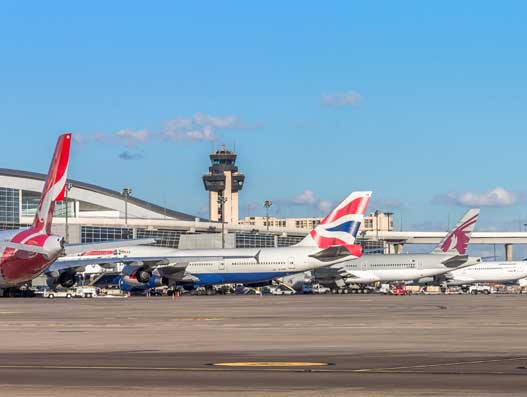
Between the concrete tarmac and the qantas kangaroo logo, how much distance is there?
91.4m

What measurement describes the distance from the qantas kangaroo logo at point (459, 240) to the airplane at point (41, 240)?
71.0m

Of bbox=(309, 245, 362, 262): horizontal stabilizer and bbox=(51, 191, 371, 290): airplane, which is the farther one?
bbox=(51, 191, 371, 290): airplane

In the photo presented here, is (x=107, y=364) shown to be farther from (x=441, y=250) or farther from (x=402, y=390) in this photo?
(x=441, y=250)

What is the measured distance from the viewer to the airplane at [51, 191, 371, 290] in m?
115

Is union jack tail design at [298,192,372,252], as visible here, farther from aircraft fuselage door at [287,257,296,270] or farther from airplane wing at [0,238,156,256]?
airplane wing at [0,238,156,256]

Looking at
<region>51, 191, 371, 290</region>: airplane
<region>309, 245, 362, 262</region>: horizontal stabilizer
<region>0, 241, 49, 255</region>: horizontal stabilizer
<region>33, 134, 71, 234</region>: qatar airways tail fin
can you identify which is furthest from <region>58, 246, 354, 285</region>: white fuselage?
<region>33, 134, 71, 234</region>: qatar airways tail fin

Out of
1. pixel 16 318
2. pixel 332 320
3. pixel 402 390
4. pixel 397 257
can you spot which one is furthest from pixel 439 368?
pixel 397 257

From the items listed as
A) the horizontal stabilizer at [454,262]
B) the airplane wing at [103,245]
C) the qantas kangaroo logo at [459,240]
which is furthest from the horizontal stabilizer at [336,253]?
the airplane wing at [103,245]

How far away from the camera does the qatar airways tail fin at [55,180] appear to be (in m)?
72.4

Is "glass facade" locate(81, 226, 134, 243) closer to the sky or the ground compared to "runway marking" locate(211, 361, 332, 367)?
closer to the sky

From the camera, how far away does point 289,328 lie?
41.2 m

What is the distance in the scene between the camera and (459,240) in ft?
452

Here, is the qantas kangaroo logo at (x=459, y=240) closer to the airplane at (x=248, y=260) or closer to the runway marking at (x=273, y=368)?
the airplane at (x=248, y=260)

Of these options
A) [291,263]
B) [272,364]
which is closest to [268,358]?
[272,364]
